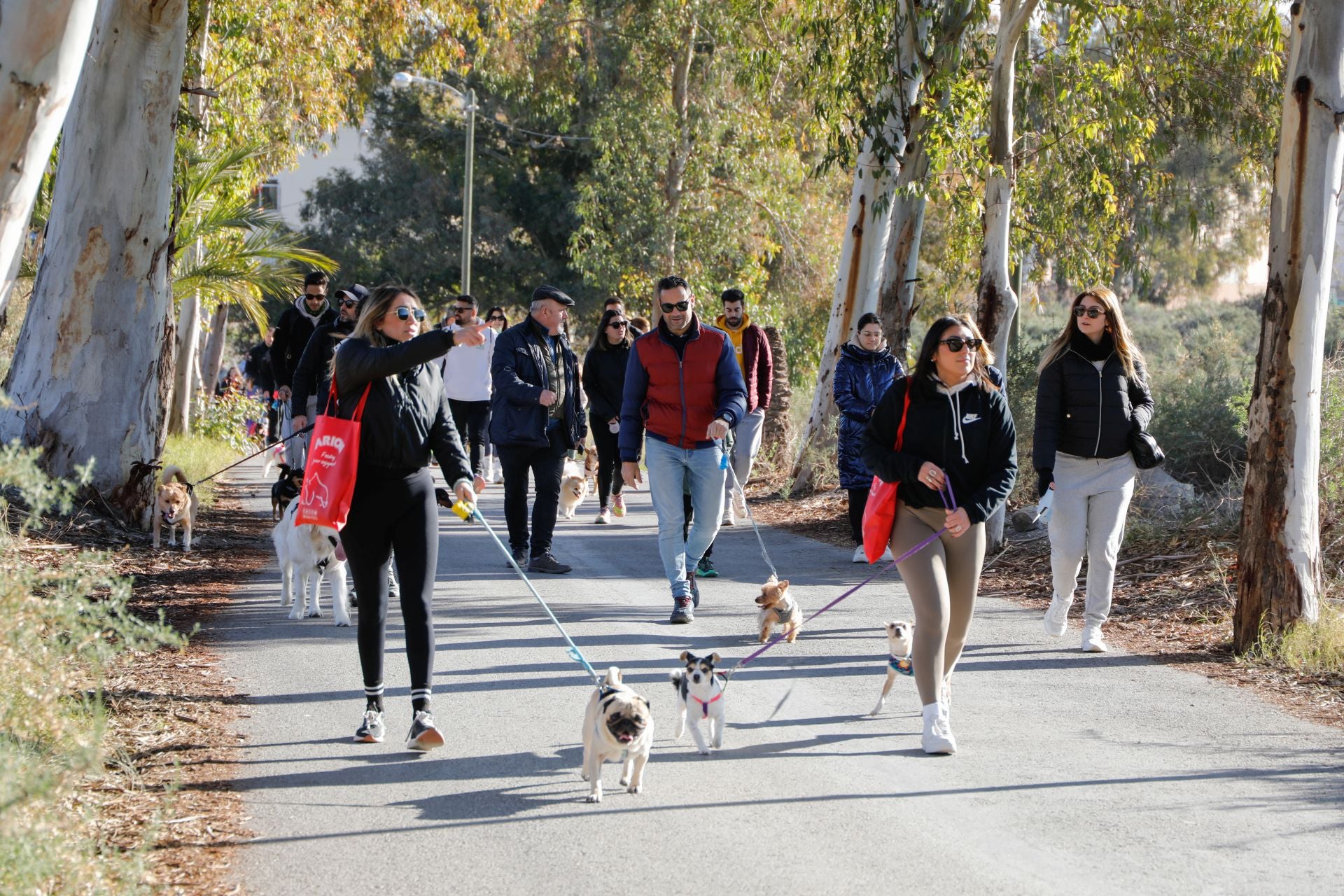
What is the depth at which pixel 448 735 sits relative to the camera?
6445 millimetres

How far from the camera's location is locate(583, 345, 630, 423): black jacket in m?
12.1

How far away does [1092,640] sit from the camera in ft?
27.7

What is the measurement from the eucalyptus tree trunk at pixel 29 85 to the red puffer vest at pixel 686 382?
4583mm

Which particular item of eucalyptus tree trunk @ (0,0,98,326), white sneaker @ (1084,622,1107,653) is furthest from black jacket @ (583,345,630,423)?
eucalyptus tree trunk @ (0,0,98,326)

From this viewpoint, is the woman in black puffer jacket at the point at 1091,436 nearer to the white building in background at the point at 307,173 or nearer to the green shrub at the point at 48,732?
the green shrub at the point at 48,732

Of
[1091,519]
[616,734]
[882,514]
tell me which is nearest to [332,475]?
[616,734]

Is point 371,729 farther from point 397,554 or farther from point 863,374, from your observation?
point 863,374

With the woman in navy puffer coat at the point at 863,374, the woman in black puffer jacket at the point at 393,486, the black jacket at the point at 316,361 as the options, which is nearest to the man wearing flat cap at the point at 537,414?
the black jacket at the point at 316,361

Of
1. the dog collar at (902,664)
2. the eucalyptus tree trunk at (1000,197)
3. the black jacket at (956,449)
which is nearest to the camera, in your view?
the black jacket at (956,449)

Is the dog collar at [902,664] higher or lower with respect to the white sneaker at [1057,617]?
lower

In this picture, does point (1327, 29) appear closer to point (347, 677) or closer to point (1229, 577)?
point (1229, 577)

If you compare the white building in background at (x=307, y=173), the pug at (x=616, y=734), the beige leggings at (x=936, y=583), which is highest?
the white building in background at (x=307, y=173)

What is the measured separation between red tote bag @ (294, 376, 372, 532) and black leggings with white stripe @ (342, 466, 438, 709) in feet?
0.39

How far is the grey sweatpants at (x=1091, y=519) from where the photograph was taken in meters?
8.26
